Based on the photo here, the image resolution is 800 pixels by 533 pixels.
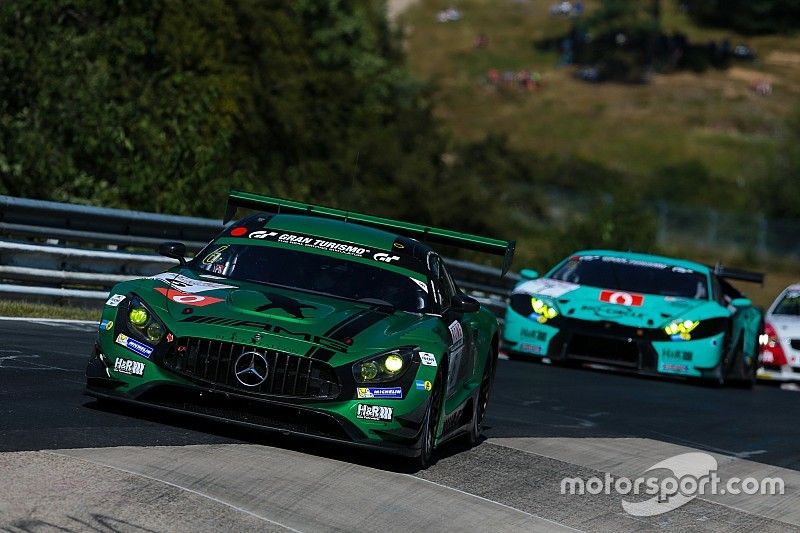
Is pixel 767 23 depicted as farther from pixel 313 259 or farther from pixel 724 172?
pixel 313 259

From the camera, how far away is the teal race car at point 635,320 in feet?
57.6

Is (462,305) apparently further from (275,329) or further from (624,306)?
(624,306)

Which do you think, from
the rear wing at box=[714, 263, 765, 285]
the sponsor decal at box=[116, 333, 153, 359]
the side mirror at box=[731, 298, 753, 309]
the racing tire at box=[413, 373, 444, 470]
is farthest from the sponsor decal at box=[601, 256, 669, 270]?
the sponsor decal at box=[116, 333, 153, 359]

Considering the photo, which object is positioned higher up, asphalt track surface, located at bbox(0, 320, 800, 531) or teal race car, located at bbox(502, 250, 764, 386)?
asphalt track surface, located at bbox(0, 320, 800, 531)

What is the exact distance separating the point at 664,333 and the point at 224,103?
1062cm

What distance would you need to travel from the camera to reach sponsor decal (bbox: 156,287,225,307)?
892 centimetres

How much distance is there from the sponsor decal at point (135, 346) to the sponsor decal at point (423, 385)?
1.40 m

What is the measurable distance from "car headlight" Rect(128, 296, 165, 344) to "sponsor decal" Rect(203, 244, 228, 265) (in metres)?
1.12

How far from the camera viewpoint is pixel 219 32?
28.0m

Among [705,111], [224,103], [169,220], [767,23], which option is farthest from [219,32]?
[767,23]

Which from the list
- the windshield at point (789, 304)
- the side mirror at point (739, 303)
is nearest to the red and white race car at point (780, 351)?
the windshield at point (789, 304)

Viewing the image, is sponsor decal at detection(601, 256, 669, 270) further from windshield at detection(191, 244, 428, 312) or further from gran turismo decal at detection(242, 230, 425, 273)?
windshield at detection(191, 244, 428, 312)

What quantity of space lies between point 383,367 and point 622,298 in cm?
947

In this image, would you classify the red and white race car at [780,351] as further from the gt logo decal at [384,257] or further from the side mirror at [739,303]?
the gt logo decal at [384,257]
